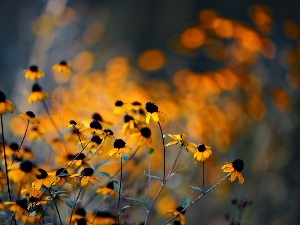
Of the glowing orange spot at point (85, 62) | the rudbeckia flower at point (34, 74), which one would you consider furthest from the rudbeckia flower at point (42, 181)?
the glowing orange spot at point (85, 62)

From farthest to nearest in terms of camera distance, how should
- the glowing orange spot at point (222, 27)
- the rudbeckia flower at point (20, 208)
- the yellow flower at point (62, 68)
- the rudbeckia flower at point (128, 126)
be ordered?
the glowing orange spot at point (222, 27), the yellow flower at point (62, 68), the rudbeckia flower at point (128, 126), the rudbeckia flower at point (20, 208)

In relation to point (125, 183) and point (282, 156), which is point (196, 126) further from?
point (125, 183)

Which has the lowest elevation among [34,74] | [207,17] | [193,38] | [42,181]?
[42,181]

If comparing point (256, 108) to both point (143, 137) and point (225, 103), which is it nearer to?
point (225, 103)

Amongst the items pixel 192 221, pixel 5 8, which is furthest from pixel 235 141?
pixel 5 8

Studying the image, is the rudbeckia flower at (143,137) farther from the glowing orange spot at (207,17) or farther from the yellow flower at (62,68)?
the glowing orange spot at (207,17)

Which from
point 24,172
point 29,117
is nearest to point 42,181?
point 24,172

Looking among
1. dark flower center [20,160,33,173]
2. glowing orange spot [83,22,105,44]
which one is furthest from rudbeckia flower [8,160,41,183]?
glowing orange spot [83,22,105,44]
